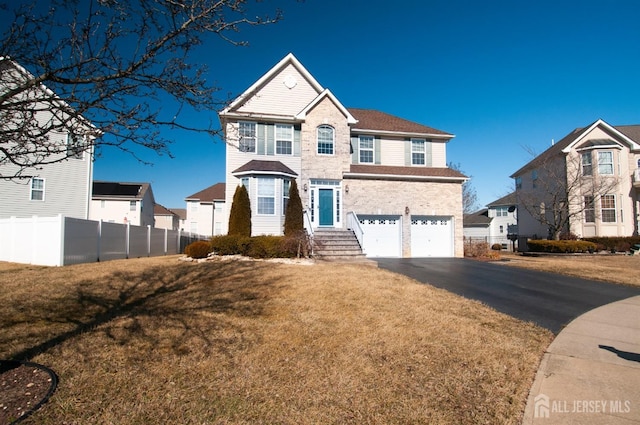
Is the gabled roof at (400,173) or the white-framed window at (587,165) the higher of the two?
the white-framed window at (587,165)

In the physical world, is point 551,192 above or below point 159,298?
above

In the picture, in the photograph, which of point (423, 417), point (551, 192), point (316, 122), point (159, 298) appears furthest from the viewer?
point (551, 192)

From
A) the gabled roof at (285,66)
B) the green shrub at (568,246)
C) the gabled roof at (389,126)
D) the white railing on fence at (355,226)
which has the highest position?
the gabled roof at (285,66)

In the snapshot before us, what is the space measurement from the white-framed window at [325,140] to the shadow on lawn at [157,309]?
34.3 ft

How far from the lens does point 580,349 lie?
16.2 feet

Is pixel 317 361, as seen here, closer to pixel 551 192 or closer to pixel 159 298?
pixel 159 298

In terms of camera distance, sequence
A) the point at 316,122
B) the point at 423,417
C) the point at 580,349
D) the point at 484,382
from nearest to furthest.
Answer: the point at 423,417, the point at 484,382, the point at 580,349, the point at 316,122

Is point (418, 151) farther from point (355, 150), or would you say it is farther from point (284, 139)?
point (284, 139)

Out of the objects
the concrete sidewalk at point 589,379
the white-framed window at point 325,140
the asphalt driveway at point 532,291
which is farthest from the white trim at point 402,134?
the concrete sidewalk at point 589,379

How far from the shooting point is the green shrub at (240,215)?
53.1ft

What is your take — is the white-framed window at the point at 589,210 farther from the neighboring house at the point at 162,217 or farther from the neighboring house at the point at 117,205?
the neighboring house at the point at 162,217

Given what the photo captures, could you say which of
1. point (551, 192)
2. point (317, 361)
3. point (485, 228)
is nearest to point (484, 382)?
point (317, 361)

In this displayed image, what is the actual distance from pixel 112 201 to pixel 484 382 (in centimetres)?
3905

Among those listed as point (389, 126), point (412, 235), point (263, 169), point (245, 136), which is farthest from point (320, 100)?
point (245, 136)
